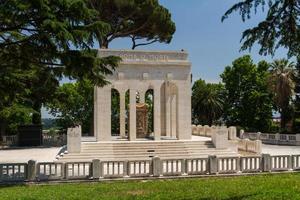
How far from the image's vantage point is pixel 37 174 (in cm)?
1520

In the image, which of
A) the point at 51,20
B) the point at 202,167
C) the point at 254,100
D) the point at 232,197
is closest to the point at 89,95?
the point at 254,100

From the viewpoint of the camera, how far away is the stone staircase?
2277cm

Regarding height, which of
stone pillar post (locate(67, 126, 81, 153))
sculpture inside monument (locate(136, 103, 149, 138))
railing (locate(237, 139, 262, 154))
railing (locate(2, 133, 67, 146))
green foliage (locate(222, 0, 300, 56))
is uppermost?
green foliage (locate(222, 0, 300, 56))

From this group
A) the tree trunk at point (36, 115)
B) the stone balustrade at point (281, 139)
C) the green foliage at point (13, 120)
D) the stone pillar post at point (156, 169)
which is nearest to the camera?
the stone pillar post at point (156, 169)

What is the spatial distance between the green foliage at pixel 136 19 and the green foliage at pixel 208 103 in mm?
18804

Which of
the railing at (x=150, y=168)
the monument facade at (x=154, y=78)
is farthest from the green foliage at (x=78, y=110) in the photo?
the railing at (x=150, y=168)

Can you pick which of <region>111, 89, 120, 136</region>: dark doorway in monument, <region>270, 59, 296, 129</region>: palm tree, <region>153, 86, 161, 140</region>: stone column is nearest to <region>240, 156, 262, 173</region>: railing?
<region>153, 86, 161, 140</region>: stone column

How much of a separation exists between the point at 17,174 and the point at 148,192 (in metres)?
5.85

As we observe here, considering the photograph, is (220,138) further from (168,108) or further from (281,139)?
(281,139)

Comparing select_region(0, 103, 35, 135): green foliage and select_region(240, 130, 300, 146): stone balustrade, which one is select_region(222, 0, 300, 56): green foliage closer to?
select_region(0, 103, 35, 135): green foliage

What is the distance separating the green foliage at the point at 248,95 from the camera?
49.1 metres

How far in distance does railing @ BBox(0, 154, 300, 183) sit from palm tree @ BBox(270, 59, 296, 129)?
1078 inches

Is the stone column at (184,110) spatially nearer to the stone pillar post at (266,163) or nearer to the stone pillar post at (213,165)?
Result: the stone pillar post at (266,163)

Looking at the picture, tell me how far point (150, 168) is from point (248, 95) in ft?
119
